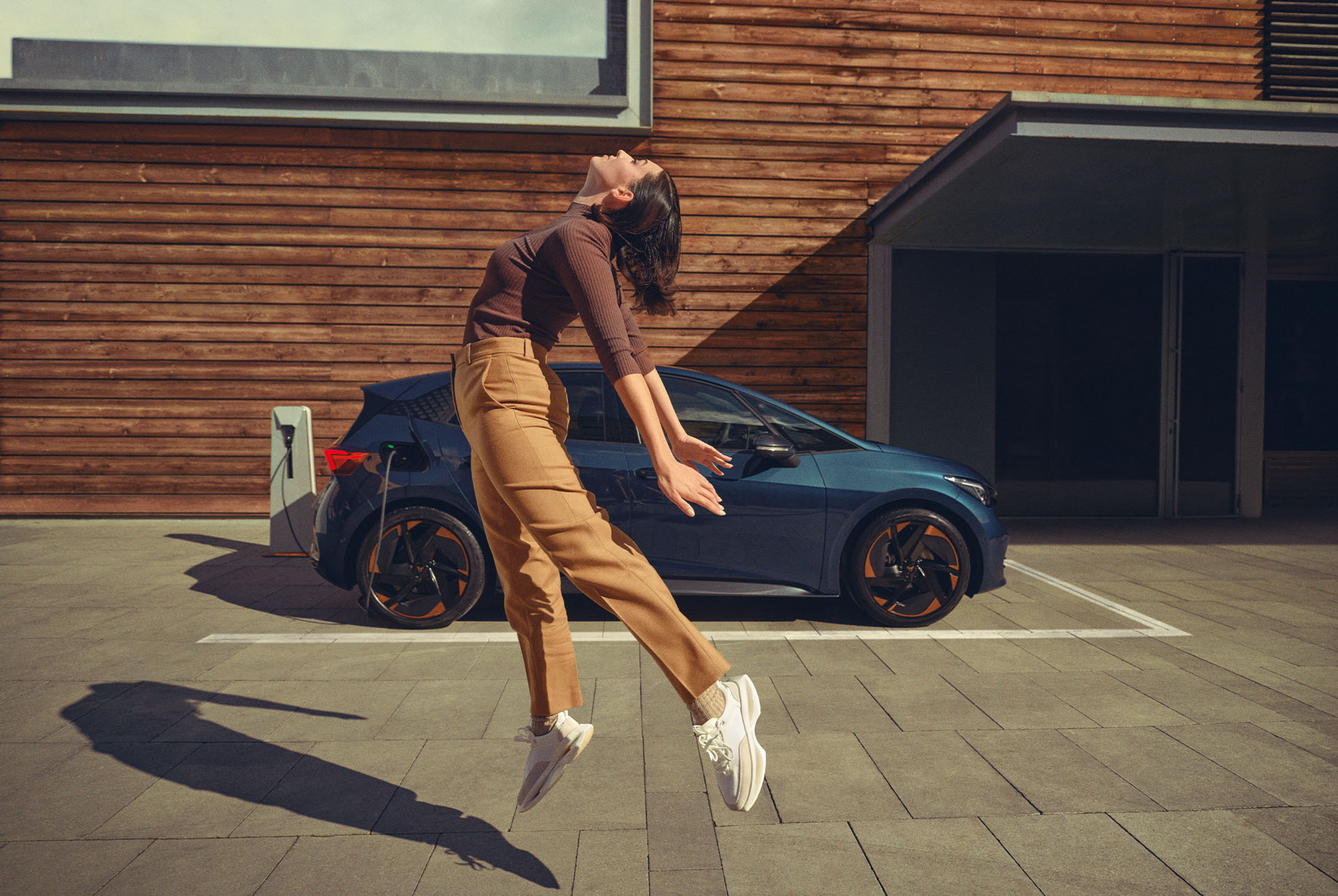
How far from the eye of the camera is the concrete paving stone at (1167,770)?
8.51 ft

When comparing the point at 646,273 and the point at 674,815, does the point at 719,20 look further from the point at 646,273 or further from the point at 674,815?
the point at 674,815

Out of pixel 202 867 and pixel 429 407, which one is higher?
pixel 429 407

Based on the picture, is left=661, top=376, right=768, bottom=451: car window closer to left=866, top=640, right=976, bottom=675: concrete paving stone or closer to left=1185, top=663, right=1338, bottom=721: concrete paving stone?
left=866, top=640, right=976, bottom=675: concrete paving stone

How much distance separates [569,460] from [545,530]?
0.64ft

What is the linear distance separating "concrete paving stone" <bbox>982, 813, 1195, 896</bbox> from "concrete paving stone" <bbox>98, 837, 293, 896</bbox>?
1946 mm

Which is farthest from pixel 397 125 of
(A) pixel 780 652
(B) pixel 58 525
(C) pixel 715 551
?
(A) pixel 780 652

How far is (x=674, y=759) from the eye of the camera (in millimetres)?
2916

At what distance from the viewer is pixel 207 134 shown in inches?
336

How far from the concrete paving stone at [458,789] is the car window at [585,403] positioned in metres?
2.04

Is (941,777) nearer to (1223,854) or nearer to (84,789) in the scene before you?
(1223,854)

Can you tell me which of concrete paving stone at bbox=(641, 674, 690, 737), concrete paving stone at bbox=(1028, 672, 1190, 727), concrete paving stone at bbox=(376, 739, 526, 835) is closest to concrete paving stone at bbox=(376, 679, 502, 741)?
concrete paving stone at bbox=(376, 739, 526, 835)

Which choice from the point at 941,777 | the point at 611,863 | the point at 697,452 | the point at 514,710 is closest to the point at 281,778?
the point at 514,710

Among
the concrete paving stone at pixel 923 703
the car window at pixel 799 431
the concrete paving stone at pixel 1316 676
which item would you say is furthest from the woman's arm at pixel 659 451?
the concrete paving stone at pixel 1316 676

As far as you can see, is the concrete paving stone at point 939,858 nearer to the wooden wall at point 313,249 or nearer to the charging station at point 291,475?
the charging station at point 291,475
